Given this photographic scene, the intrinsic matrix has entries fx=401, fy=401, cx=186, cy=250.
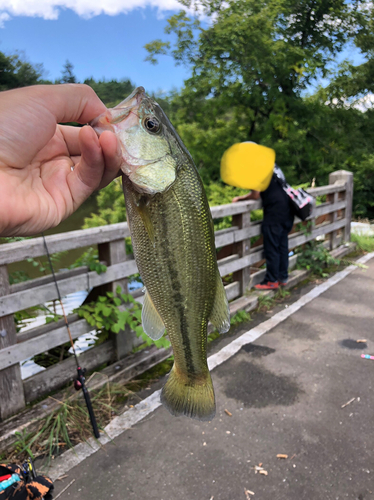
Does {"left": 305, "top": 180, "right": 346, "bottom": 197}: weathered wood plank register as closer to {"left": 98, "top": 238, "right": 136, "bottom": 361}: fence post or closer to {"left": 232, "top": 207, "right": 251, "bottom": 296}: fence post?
{"left": 232, "top": 207, "right": 251, "bottom": 296}: fence post

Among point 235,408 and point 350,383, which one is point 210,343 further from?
point 350,383

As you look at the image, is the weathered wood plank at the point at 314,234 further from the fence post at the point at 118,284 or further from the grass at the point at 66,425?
the grass at the point at 66,425

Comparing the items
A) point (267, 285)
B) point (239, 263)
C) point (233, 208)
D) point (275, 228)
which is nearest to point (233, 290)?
point (239, 263)

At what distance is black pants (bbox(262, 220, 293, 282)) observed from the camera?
592cm

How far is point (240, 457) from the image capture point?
3.07 metres

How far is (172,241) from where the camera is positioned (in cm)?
137

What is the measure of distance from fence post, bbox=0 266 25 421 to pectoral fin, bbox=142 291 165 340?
1.95m

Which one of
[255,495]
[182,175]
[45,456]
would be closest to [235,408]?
[255,495]

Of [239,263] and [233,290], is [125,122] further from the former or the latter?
[233,290]

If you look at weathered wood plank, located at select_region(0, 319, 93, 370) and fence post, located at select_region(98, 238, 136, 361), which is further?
fence post, located at select_region(98, 238, 136, 361)

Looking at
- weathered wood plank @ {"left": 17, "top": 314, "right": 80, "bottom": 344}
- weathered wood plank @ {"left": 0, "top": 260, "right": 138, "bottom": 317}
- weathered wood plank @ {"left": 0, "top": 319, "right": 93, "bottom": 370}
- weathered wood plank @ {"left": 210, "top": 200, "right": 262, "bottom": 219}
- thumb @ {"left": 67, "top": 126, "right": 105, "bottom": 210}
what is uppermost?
thumb @ {"left": 67, "top": 126, "right": 105, "bottom": 210}

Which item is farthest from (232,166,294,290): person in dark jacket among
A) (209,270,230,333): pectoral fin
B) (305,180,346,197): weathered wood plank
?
(209,270,230,333): pectoral fin

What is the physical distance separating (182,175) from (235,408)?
2901mm

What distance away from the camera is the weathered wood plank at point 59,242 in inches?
120
